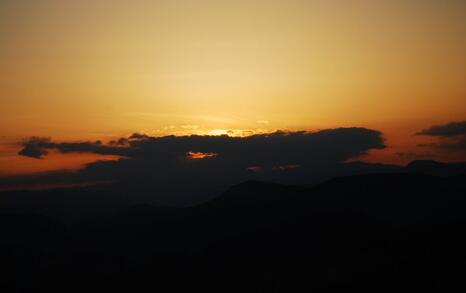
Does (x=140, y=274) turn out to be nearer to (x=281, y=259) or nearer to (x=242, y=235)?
(x=242, y=235)

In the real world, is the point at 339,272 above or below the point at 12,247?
above

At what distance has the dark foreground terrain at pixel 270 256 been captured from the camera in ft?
261

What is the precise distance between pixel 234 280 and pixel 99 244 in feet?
324

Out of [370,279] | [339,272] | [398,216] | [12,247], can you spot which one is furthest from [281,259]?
[12,247]

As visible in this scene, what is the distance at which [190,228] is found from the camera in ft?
567

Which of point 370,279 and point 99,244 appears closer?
point 370,279

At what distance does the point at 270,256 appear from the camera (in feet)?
391

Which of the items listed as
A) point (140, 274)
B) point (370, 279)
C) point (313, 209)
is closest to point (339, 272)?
point (370, 279)

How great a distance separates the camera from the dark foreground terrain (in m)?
79.4

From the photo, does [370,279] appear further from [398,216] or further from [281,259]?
[398,216]

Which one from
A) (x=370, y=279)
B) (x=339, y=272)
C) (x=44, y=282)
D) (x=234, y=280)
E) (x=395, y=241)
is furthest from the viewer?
(x=44, y=282)

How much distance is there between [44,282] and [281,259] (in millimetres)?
68134

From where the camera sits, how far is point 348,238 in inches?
4532

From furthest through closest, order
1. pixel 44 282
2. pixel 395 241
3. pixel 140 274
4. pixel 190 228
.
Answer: pixel 190 228 < pixel 44 282 < pixel 140 274 < pixel 395 241
